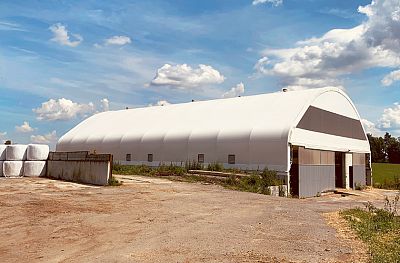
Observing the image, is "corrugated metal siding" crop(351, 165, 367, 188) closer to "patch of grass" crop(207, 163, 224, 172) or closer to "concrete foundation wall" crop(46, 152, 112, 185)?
"patch of grass" crop(207, 163, 224, 172)

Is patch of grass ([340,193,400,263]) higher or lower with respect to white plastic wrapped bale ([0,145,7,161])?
lower

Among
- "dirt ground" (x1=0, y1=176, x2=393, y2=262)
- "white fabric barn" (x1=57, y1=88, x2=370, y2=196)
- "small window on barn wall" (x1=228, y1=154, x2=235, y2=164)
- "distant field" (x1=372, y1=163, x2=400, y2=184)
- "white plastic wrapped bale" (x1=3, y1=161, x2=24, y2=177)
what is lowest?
"dirt ground" (x1=0, y1=176, x2=393, y2=262)

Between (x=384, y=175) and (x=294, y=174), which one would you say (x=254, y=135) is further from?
(x=384, y=175)

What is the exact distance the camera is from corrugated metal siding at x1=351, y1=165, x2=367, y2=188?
122 feet

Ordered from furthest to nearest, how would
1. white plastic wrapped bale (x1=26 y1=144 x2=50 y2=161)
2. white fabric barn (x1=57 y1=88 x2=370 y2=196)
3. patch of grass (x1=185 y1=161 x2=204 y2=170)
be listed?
patch of grass (x1=185 y1=161 x2=204 y2=170)
white fabric barn (x1=57 y1=88 x2=370 y2=196)
white plastic wrapped bale (x1=26 y1=144 x2=50 y2=161)

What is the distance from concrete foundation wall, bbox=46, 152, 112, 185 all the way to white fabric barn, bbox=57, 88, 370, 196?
405 inches

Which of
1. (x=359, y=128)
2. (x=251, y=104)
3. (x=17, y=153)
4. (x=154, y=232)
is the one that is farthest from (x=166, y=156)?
(x=154, y=232)

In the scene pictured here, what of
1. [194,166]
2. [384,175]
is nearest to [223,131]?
[194,166]

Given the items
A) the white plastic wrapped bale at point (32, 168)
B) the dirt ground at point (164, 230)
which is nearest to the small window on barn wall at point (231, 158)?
the dirt ground at point (164, 230)

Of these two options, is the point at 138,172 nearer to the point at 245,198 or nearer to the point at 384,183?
the point at 245,198

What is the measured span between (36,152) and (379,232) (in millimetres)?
22477

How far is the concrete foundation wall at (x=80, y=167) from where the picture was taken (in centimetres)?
2117

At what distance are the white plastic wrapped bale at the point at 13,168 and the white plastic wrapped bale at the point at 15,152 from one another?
11.1 inches

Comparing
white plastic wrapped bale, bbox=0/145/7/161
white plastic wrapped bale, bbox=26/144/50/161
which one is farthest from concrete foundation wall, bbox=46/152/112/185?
white plastic wrapped bale, bbox=0/145/7/161
